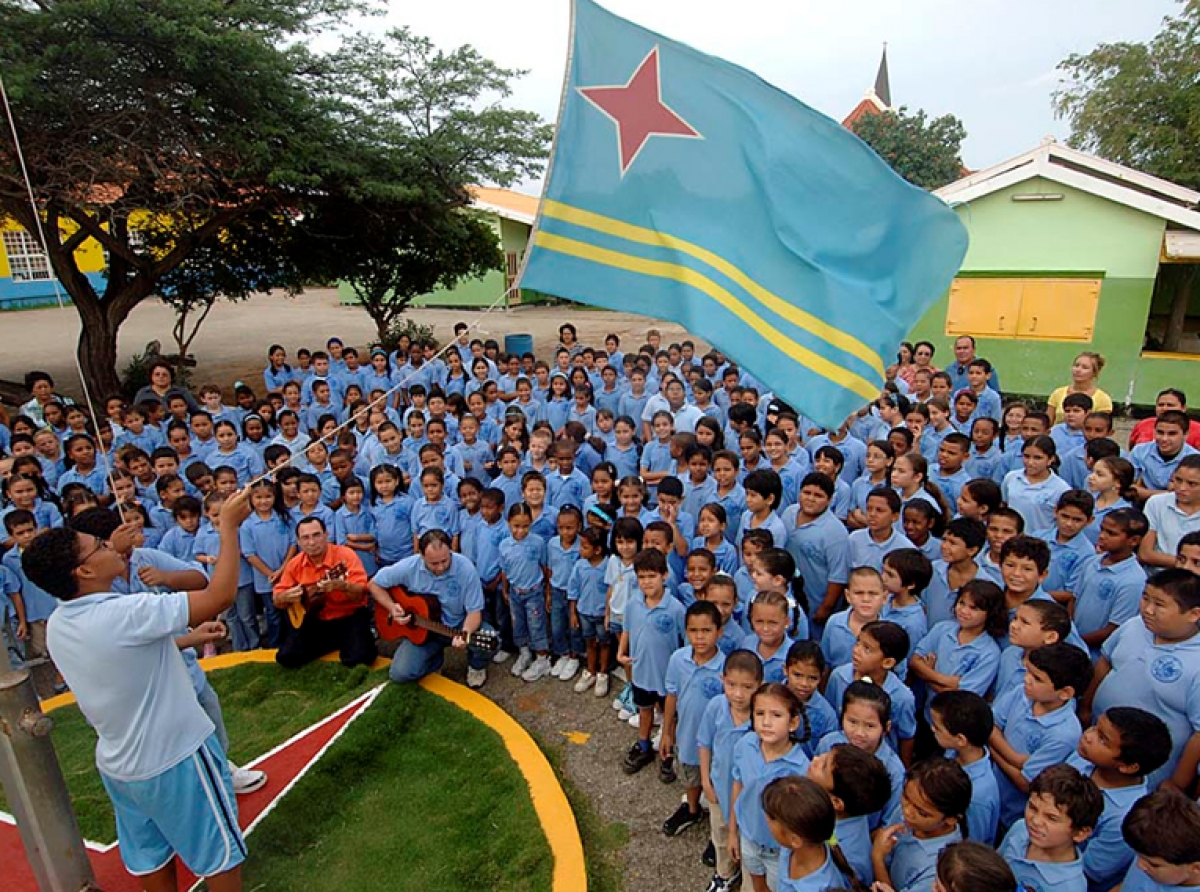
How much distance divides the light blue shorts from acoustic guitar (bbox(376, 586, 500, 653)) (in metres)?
1.92

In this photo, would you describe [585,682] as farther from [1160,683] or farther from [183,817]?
[1160,683]

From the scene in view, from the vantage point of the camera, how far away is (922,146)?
1254 inches

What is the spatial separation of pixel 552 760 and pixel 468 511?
2.05 m

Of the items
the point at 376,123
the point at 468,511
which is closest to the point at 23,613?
the point at 468,511

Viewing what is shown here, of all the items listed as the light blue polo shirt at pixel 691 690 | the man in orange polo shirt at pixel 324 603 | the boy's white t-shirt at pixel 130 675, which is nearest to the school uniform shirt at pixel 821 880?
the light blue polo shirt at pixel 691 690

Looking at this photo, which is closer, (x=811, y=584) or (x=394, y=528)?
(x=811, y=584)

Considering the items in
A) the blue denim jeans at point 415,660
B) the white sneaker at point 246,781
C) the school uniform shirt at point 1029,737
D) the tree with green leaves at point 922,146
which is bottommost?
the white sneaker at point 246,781

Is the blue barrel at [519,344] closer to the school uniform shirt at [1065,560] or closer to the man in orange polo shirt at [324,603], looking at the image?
the man in orange polo shirt at [324,603]

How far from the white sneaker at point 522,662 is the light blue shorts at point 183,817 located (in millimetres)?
2583

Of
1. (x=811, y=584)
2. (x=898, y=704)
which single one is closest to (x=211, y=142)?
(x=811, y=584)

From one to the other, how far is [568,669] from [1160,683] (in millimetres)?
3672

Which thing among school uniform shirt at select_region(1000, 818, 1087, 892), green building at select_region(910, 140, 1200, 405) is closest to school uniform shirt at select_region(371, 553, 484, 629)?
school uniform shirt at select_region(1000, 818, 1087, 892)

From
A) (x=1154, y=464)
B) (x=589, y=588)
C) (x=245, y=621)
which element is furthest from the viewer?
(x=245, y=621)

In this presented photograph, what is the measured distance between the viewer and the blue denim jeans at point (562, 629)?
18.4 feet
